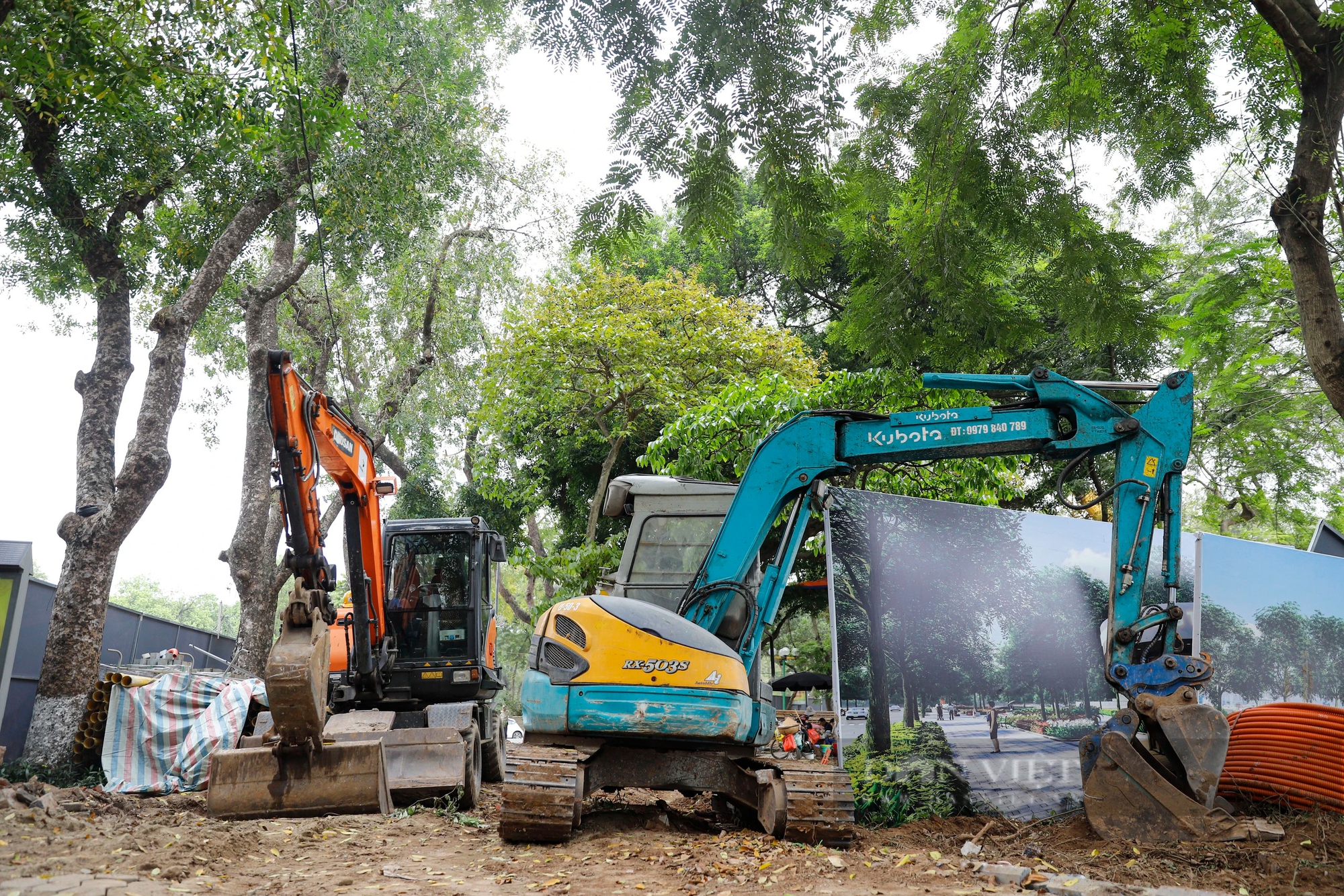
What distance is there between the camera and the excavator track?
5.73 metres

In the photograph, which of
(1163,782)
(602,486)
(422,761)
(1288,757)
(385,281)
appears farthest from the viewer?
(385,281)

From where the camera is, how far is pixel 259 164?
1146cm

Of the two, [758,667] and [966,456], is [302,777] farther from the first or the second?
[966,456]

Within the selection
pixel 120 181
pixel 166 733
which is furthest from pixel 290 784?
pixel 120 181

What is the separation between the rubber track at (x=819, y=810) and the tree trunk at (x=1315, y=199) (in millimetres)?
4101

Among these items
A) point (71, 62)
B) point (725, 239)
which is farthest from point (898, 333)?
point (71, 62)

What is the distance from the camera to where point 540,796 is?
18.8 feet

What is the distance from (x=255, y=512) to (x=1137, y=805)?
12.9 m

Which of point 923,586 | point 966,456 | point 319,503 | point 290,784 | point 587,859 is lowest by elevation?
point 587,859

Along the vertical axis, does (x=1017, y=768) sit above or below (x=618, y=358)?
below

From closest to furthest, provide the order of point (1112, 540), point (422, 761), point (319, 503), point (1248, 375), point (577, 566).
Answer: point (1112, 540)
point (319, 503)
point (422, 761)
point (1248, 375)
point (577, 566)

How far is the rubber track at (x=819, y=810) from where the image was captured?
566 cm

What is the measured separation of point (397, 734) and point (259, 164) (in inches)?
290

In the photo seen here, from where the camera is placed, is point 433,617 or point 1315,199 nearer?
point 1315,199
